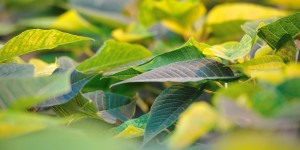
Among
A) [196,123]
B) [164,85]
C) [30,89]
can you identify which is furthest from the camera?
[164,85]

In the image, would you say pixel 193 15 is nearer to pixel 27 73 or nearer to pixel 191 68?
pixel 191 68

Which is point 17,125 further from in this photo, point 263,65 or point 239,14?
point 239,14

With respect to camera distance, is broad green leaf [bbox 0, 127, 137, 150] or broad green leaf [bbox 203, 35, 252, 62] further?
broad green leaf [bbox 203, 35, 252, 62]

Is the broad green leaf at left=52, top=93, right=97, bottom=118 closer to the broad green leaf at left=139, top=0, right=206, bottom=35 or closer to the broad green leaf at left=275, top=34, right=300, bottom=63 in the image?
the broad green leaf at left=275, top=34, right=300, bottom=63

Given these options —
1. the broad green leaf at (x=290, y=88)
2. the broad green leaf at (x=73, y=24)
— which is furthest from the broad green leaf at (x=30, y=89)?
the broad green leaf at (x=73, y=24)

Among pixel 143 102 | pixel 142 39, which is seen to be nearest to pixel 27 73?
pixel 143 102

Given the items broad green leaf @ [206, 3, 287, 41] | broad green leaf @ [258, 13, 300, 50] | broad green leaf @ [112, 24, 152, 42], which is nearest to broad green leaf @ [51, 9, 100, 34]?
broad green leaf @ [112, 24, 152, 42]

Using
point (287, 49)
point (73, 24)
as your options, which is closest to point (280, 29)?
point (287, 49)
